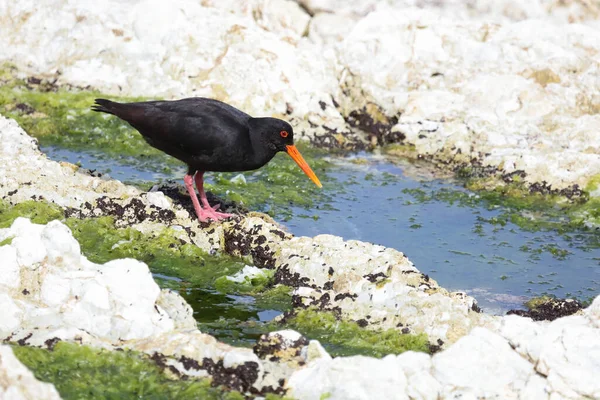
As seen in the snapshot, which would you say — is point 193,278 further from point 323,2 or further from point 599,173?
point 323,2

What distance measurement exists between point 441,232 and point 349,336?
325 centimetres

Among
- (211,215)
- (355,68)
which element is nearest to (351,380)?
(211,215)

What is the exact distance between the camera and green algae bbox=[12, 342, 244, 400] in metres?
4.27

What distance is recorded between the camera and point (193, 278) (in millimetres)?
6441

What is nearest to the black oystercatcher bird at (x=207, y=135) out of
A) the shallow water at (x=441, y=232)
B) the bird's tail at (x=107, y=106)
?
the bird's tail at (x=107, y=106)

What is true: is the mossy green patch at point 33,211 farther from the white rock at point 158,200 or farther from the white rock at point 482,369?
the white rock at point 482,369

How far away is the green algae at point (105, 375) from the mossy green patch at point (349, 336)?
3.72ft

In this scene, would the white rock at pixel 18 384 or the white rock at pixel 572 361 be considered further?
the white rock at pixel 572 361

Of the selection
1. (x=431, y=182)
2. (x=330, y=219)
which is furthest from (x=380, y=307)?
(x=431, y=182)

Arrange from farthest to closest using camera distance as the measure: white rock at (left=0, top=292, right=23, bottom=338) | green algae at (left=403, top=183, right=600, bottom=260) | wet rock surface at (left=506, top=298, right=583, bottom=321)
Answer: green algae at (left=403, top=183, right=600, bottom=260) → wet rock surface at (left=506, top=298, right=583, bottom=321) → white rock at (left=0, top=292, right=23, bottom=338)

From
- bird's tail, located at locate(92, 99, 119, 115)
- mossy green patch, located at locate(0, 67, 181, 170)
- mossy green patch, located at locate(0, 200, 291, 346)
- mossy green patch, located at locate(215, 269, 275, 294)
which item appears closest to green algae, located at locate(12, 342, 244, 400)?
mossy green patch, located at locate(0, 200, 291, 346)

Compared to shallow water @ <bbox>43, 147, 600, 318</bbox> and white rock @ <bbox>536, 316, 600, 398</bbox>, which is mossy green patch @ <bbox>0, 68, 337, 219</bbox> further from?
white rock @ <bbox>536, 316, 600, 398</bbox>

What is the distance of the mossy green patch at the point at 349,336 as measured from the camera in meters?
5.17

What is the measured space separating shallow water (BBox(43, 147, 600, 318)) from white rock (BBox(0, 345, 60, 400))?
2.08m
